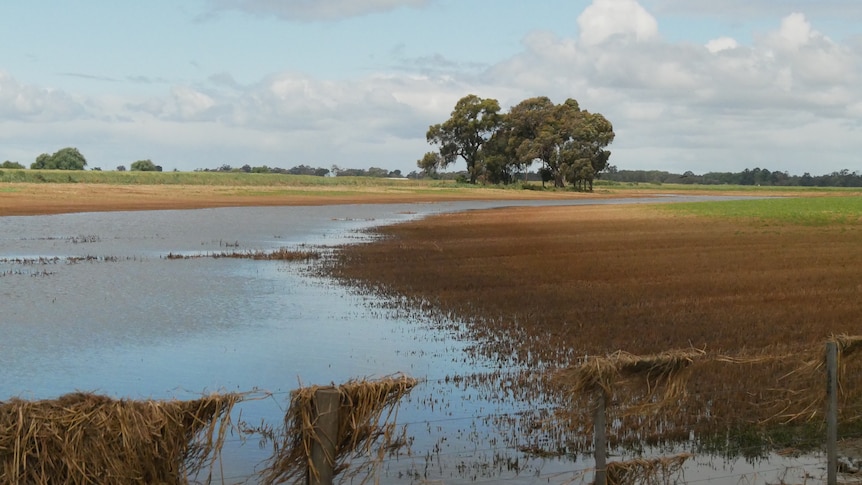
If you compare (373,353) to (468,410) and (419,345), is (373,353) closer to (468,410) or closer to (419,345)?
(419,345)

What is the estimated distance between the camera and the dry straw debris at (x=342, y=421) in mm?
5695

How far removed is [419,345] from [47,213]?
5554 centimetres

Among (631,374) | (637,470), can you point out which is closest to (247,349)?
(637,470)

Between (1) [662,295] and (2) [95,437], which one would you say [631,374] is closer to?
(2) [95,437]

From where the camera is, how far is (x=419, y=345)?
16.9 metres

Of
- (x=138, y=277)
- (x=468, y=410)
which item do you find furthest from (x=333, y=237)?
(x=468, y=410)

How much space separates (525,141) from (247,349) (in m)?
120

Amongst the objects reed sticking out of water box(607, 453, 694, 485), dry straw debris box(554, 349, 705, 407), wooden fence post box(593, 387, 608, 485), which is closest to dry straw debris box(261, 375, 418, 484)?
dry straw debris box(554, 349, 705, 407)

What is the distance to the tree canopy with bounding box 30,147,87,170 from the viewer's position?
179875 mm

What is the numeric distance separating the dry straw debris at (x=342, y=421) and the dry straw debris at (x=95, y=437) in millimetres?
459

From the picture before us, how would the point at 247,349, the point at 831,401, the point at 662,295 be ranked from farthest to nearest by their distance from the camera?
the point at 662,295 → the point at 247,349 → the point at 831,401

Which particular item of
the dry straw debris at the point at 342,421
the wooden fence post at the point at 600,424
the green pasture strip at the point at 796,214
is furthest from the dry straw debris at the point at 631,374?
the green pasture strip at the point at 796,214

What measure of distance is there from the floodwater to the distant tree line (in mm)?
99663

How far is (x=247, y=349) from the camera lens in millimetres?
17172
